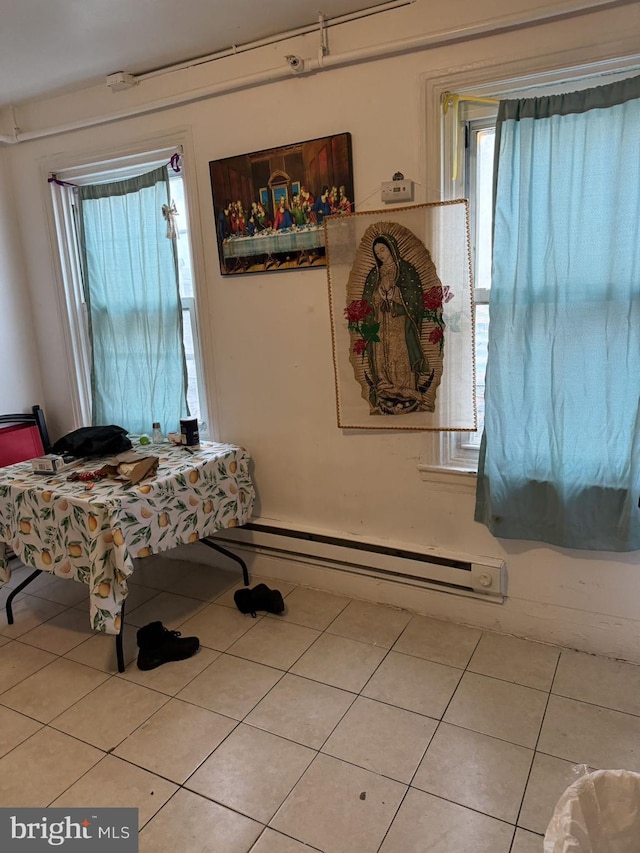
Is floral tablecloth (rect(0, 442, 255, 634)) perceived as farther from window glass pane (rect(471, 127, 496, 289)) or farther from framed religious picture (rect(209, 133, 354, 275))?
window glass pane (rect(471, 127, 496, 289))

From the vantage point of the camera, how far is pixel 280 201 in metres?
2.50

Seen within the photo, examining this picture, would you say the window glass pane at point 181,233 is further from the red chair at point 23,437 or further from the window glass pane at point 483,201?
the window glass pane at point 483,201

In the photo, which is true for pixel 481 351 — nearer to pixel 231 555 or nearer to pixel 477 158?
pixel 477 158

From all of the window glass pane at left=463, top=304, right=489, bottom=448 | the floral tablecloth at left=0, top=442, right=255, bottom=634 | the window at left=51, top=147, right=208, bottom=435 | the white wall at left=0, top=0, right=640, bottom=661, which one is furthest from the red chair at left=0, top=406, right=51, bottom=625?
the window glass pane at left=463, top=304, right=489, bottom=448

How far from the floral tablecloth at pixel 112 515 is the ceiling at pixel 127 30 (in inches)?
66.6

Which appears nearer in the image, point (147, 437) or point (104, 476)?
point (104, 476)

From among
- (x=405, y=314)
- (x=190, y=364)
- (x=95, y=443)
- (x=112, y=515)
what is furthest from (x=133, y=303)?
(x=405, y=314)

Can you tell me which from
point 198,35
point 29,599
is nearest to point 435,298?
point 198,35

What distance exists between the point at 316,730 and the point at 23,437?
2.23 m

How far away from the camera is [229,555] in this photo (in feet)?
9.23

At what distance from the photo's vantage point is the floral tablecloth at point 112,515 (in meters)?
2.14

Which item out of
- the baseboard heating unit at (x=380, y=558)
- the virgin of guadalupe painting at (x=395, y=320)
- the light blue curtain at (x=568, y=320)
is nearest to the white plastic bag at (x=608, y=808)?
the light blue curtain at (x=568, y=320)

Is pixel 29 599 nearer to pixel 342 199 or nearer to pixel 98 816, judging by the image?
pixel 98 816

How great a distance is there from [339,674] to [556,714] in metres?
0.74
